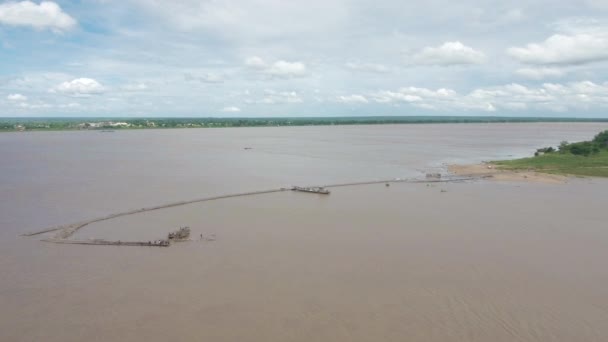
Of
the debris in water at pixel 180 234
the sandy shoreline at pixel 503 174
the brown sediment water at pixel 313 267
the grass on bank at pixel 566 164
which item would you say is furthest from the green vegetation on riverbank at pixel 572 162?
the debris in water at pixel 180 234

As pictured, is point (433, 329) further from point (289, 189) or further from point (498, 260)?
point (289, 189)

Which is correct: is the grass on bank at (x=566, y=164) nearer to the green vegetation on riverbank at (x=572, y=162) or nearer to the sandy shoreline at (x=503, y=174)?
the green vegetation on riverbank at (x=572, y=162)

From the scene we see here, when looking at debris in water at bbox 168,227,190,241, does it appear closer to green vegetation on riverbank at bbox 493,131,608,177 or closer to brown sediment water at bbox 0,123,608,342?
brown sediment water at bbox 0,123,608,342

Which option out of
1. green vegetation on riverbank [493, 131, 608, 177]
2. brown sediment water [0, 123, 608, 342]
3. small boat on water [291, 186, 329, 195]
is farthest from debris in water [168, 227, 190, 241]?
green vegetation on riverbank [493, 131, 608, 177]

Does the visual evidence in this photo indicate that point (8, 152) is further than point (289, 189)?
Yes

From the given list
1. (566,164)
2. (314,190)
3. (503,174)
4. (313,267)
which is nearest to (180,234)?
(313,267)

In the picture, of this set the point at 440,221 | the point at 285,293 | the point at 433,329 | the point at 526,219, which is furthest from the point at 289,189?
the point at 433,329

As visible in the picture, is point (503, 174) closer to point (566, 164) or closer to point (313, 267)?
point (566, 164)
